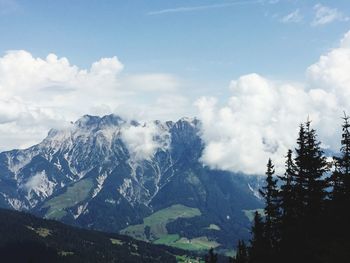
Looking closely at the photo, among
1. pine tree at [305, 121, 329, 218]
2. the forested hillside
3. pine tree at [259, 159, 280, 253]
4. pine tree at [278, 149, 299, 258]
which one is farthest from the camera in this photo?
pine tree at [259, 159, 280, 253]

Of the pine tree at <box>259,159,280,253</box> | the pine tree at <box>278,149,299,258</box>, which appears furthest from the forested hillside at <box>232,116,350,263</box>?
the pine tree at <box>259,159,280,253</box>

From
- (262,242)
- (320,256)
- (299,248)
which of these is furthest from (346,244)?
(262,242)

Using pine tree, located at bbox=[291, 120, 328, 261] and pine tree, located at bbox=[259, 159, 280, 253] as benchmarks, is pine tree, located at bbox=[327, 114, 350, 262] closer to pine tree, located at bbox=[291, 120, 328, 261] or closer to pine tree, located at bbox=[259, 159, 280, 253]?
pine tree, located at bbox=[291, 120, 328, 261]

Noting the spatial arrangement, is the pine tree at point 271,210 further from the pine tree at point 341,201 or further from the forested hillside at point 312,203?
Answer: the pine tree at point 341,201

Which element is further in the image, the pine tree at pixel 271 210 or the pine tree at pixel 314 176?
the pine tree at pixel 271 210

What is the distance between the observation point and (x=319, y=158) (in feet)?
199

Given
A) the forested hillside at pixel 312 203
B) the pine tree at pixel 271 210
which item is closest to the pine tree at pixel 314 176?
the forested hillside at pixel 312 203

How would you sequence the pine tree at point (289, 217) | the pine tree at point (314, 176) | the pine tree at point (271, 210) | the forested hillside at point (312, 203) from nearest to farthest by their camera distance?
the forested hillside at point (312, 203) < the pine tree at point (289, 217) < the pine tree at point (314, 176) < the pine tree at point (271, 210)

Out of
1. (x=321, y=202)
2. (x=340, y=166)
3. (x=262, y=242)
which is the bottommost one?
(x=262, y=242)

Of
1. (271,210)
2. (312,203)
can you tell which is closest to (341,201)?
(312,203)

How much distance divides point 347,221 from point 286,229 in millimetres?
7757

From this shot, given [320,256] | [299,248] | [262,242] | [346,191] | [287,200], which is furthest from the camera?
[262,242]

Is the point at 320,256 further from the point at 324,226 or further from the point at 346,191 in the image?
the point at 346,191

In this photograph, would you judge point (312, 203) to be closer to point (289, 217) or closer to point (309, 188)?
point (309, 188)
